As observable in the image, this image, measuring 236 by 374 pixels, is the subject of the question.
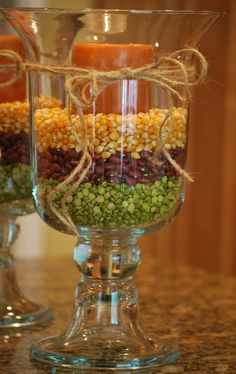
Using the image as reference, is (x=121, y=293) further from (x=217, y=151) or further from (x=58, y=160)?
(x=217, y=151)

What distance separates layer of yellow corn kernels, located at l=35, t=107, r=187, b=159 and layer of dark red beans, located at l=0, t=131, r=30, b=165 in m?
0.13

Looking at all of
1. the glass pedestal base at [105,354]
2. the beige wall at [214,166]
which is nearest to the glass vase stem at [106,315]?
the glass pedestal base at [105,354]

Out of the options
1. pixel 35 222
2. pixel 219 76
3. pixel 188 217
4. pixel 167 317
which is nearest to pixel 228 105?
pixel 219 76

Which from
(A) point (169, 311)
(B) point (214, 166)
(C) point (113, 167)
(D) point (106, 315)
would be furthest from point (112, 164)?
(B) point (214, 166)

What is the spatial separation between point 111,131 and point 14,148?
0.64ft

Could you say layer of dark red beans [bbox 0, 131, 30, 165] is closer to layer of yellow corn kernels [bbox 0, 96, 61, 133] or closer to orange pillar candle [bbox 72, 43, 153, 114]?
layer of yellow corn kernels [bbox 0, 96, 61, 133]

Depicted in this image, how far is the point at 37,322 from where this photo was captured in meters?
1.11

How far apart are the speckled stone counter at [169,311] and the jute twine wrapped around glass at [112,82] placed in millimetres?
166

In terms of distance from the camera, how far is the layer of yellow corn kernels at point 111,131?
34.8 inches

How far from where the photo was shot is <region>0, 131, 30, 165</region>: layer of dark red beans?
3.42ft

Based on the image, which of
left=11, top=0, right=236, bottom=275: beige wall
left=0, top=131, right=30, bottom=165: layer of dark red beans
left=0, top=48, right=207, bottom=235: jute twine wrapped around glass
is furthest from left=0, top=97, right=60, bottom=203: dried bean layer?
left=11, top=0, right=236, bottom=275: beige wall

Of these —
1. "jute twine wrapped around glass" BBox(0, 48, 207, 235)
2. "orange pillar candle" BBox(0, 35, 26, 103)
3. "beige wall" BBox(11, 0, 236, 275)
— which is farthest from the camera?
"beige wall" BBox(11, 0, 236, 275)

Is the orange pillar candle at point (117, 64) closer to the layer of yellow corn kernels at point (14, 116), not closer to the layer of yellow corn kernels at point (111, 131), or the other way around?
the layer of yellow corn kernels at point (111, 131)

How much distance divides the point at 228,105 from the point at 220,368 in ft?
4.75
